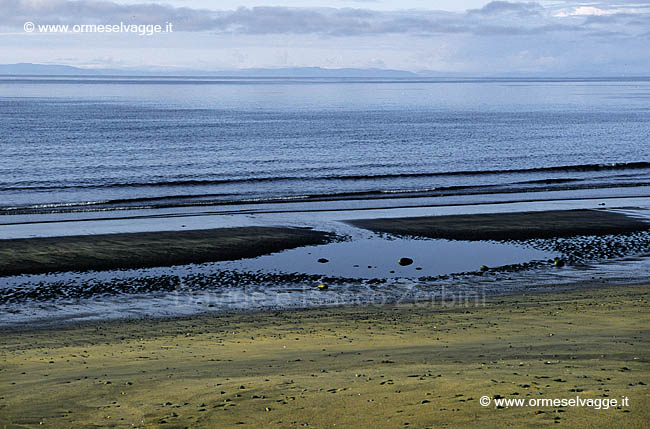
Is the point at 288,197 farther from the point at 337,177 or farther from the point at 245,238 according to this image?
the point at 245,238

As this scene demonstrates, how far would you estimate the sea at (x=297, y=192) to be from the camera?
22.4 metres

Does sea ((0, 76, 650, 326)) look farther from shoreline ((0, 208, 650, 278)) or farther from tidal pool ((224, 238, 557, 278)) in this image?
shoreline ((0, 208, 650, 278))

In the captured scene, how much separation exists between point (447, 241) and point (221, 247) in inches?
389

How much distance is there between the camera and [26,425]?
1018 cm

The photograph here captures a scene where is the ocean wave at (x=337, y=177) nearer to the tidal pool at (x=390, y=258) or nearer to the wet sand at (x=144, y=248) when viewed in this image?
the wet sand at (x=144, y=248)

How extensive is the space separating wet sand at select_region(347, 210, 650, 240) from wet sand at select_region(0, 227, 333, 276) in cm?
449

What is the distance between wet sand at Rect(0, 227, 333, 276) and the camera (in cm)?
2648

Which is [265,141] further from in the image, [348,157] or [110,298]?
[110,298]

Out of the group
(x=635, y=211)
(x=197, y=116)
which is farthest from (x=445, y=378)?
(x=197, y=116)

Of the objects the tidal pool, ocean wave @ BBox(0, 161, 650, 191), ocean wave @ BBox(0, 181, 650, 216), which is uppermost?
ocean wave @ BBox(0, 161, 650, 191)

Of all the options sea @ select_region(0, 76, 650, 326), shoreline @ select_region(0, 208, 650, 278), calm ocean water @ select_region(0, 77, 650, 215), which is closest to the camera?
sea @ select_region(0, 76, 650, 326)

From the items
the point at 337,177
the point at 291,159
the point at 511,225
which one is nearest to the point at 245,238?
the point at 511,225

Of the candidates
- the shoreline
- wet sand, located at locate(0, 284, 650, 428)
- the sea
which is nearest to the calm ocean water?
the sea

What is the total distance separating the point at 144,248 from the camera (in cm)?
2906
